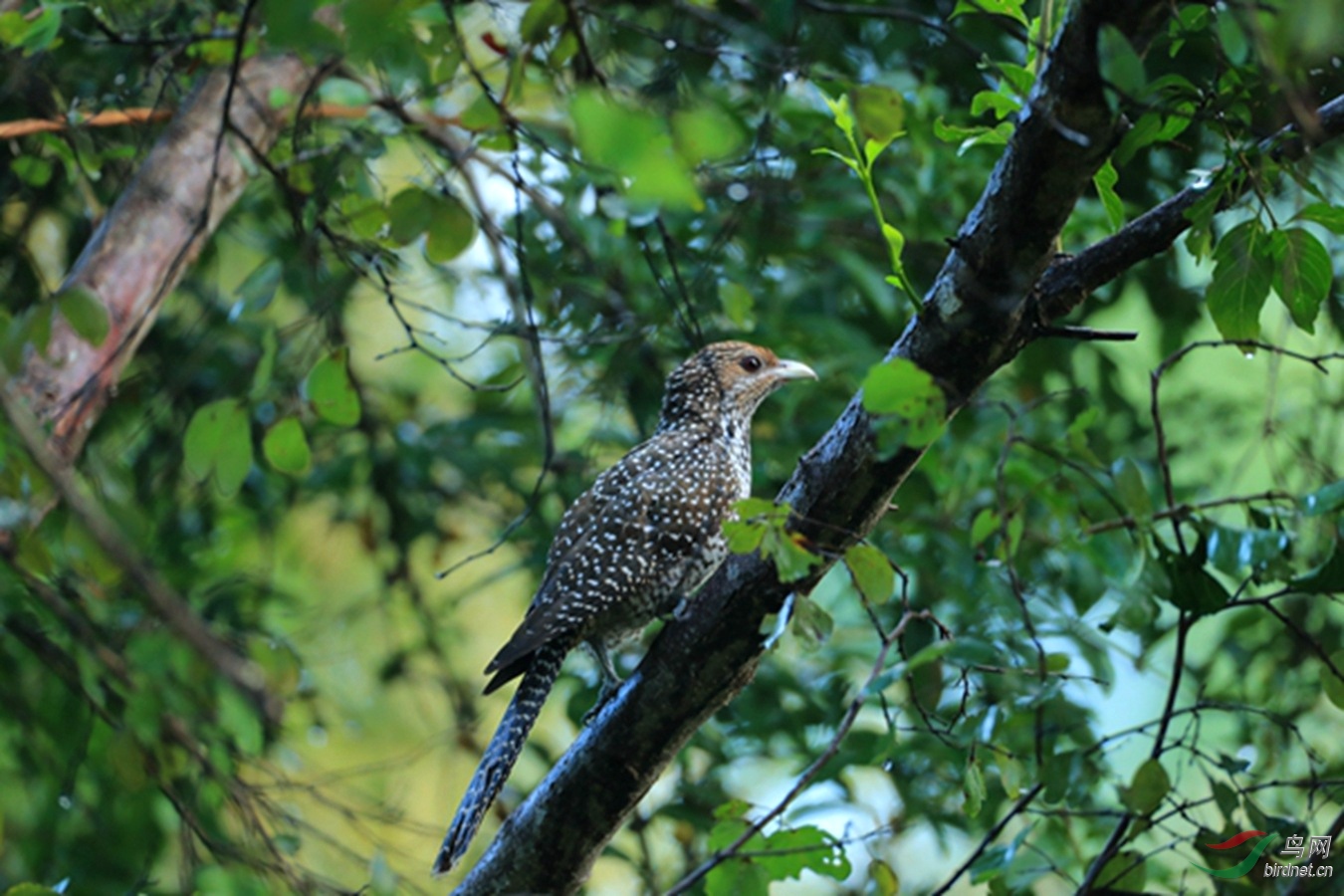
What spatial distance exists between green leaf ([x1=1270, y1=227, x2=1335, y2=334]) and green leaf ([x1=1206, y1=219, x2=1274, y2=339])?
3 cm

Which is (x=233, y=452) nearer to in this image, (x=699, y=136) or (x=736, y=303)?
(x=736, y=303)

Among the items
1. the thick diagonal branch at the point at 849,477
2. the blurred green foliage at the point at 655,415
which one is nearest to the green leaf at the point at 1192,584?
the blurred green foliage at the point at 655,415

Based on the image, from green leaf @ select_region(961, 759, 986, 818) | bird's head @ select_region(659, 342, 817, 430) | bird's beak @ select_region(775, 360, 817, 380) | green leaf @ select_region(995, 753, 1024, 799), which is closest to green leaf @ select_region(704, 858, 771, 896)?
green leaf @ select_region(961, 759, 986, 818)

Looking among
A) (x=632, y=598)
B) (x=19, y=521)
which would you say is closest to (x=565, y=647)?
(x=632, y=598)

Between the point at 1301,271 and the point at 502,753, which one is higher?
the point at 1301,271

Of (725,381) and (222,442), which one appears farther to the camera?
(725,381)

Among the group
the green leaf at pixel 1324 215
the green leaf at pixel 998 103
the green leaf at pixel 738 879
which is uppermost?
the green leaf at pixel 998 103

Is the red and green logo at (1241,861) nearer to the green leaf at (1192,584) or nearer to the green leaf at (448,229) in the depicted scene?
the green leaf at (1192,584)

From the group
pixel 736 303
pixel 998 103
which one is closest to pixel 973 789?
pixel 998 103

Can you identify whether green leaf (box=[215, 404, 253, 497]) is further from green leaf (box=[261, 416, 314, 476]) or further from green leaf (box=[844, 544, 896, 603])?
green leaf (box=[844, 544, 896, 603])

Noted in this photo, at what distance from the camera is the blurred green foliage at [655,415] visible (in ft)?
A: 7.62

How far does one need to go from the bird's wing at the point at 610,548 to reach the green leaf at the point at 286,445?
2.60 ft

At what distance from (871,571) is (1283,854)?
1.31m

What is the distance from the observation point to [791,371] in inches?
167
